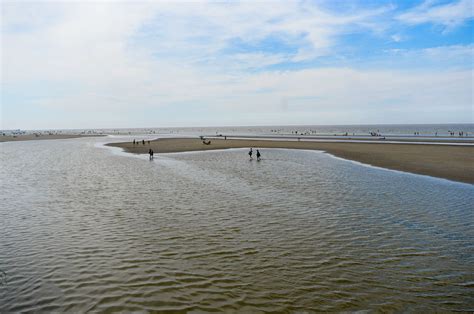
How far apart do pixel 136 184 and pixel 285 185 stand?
11830 millimetres

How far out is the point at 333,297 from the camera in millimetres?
8047

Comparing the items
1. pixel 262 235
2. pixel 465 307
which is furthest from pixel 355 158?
pixel 465 307

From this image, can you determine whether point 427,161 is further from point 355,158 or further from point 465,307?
point 465,307

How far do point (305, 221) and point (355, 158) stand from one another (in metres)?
30.6

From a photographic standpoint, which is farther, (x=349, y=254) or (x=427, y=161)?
(x=427, y=161)

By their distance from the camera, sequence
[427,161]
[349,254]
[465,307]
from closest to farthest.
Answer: [465,307]
[349,254]
[427,161]

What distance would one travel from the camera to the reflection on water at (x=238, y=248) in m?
8.04

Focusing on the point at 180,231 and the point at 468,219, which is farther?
the point at 468,219

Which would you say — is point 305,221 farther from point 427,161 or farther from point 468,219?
point 427,161

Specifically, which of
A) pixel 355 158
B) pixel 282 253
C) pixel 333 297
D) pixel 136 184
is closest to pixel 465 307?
pixel 333 297

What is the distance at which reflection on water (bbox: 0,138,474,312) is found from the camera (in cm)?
804

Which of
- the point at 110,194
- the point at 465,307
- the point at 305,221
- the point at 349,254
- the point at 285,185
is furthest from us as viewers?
the point at 285,185

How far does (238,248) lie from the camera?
11352 mm

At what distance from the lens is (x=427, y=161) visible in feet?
119
